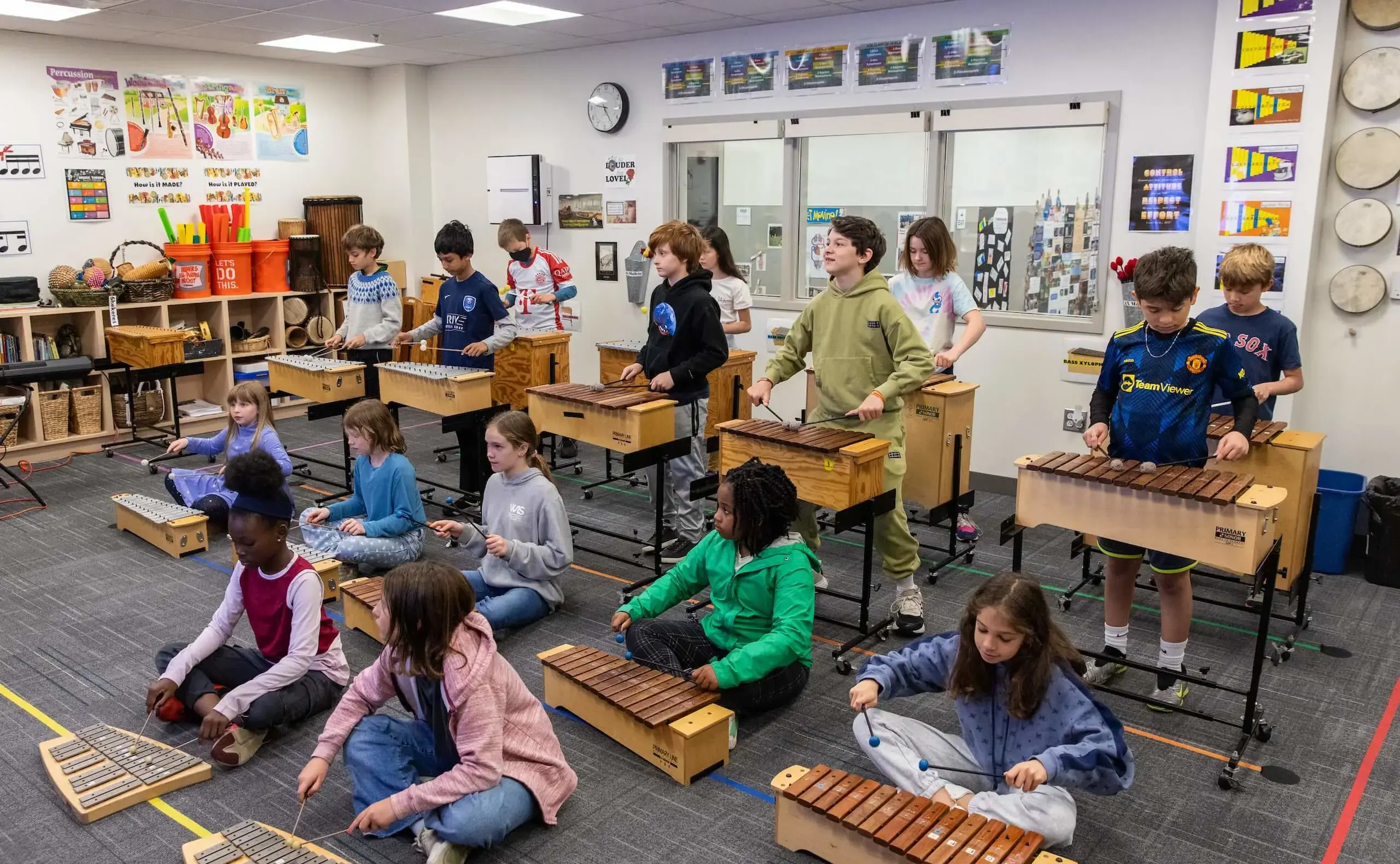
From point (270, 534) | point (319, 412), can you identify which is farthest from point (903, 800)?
point (319, 412)

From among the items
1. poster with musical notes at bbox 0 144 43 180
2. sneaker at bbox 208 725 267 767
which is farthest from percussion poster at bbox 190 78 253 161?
sneaker at bbox 208 725 267 767

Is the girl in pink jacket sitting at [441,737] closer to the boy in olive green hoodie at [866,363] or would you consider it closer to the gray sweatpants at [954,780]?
the gray sweatpants at [954,780]

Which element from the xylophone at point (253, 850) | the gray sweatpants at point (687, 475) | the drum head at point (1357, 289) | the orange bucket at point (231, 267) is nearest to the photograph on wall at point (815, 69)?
the gray sweatpants at point (687, 475)

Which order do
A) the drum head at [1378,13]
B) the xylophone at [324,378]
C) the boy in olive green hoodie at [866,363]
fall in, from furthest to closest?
the xylophone at [324,378] → the drum head at [1378,13] → the boy in olive green hoodie at [866,363]

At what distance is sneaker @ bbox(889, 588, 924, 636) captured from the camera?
4.65m

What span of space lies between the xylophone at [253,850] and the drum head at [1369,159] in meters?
5.79

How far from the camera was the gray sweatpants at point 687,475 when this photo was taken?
5.35 m

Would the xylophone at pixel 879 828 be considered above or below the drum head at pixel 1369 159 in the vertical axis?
below

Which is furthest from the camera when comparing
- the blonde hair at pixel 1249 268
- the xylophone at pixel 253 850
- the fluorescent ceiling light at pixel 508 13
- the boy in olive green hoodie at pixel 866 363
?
the fluorescent ceiling light at pixel 508 13

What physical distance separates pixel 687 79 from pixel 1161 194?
→ 3691 millimetres

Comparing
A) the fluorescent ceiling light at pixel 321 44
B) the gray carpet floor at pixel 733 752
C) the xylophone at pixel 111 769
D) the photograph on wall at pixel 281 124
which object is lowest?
the gray carpet floor at pixel 733 752

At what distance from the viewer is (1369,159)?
5.48m

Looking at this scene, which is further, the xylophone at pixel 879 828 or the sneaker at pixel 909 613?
the sneaker at pixel 909 613

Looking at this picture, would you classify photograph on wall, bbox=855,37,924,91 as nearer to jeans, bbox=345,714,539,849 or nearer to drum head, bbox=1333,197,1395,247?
drum head, bbox=1333,197,1395,247
